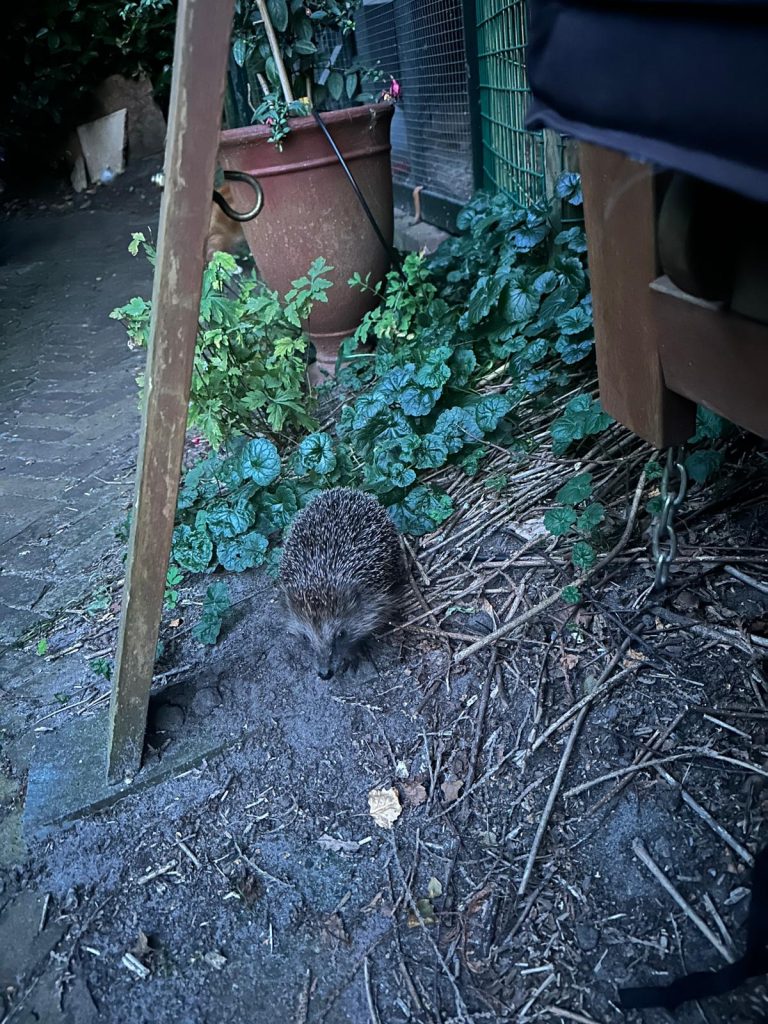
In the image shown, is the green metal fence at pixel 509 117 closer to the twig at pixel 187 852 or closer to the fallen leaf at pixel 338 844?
the fallen leaf at pixel 338 844

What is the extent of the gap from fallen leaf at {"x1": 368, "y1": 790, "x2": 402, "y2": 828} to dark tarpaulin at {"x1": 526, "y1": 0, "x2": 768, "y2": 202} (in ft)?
5.71

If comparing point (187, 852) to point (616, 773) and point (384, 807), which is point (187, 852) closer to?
point (384, 807)

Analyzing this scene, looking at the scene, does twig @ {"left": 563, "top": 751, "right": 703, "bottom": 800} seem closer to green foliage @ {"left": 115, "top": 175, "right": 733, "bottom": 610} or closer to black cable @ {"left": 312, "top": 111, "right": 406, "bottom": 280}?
green foliage @ {"left": 115, "top": 175, "right": 733, "bottom": 610}

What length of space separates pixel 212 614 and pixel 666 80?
7.70 feet

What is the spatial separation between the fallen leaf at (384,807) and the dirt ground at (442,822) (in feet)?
0.08

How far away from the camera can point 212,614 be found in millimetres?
2840

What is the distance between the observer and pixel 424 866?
1935 millimetres

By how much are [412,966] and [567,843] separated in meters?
0.48

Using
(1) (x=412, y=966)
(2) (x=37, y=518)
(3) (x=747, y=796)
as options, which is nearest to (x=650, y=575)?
(3) (x=747, y=796)

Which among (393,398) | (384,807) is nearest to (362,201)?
(393,398)

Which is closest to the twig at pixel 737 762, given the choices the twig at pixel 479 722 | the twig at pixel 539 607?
the twig at pixel 479 722

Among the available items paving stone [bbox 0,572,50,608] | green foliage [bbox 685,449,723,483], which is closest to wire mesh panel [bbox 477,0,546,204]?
green foliage [bbox 685,449,723,483]

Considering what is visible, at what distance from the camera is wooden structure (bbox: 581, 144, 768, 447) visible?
3.92ft

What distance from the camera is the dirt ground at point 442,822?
1.68 metres
